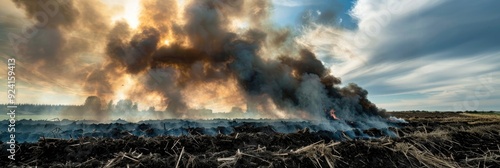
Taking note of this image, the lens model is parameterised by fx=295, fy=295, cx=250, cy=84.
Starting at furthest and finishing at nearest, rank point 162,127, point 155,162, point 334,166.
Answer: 1. point 162,127
2. point 334,166
3. point 155,162

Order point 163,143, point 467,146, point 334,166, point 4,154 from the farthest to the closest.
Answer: point 467,146 < point 163,143 < point 4,154 < point 334,166

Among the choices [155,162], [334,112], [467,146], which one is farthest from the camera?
[334,112]

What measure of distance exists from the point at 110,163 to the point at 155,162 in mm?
1038

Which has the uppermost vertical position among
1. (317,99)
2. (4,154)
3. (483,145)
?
(317,99)

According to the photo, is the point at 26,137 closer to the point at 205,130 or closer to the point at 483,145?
the point at 205,130

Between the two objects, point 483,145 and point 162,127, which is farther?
point 162,127

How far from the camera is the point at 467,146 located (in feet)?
44.5

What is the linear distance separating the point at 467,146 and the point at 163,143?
13.5m

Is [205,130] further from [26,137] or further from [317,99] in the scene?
[317,99]

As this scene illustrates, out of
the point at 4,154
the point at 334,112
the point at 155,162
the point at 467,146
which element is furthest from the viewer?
the point at 334,112

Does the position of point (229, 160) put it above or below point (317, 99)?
below

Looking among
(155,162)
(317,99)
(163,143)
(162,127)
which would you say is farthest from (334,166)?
(317,99)

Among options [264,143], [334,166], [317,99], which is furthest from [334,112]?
[334,166]

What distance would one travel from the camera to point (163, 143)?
1116 cm
